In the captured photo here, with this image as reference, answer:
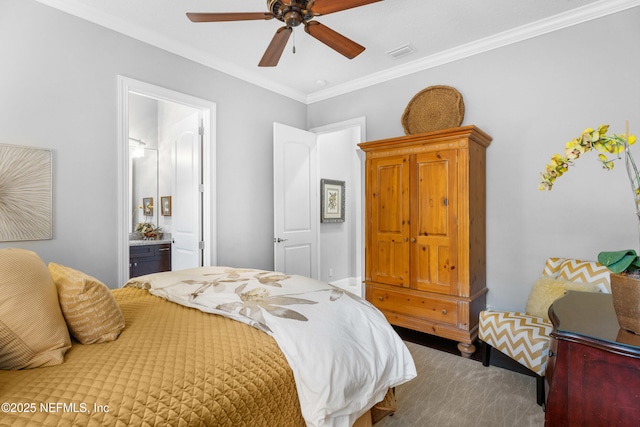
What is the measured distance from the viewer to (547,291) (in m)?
2.38

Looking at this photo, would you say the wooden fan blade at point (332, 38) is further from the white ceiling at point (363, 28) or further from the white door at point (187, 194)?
the white door at point (187, 194)

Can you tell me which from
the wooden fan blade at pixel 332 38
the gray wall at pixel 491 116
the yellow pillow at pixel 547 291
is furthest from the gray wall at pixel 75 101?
the yellow pillow at pixel 547 291

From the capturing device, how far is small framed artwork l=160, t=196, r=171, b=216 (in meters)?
4.53

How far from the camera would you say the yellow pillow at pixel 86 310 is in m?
1.17

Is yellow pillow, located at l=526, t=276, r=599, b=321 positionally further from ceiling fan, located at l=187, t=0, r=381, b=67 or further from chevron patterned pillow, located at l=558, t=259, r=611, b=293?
ceiling fan, located at l=187, t=0, r=381, b=67

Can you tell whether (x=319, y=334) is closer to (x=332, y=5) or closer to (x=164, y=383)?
(x=164, y=383)

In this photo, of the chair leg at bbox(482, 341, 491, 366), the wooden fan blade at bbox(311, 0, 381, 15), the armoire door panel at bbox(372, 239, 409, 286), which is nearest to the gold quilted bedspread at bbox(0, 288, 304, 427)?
the wooden fan blade at bbox(311, 0, 381, 15)

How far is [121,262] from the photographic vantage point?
8.63 ft

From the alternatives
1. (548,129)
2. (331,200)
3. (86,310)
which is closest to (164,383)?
(86,310)

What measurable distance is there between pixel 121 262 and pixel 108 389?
204 centimetres

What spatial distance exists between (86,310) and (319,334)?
86 cm

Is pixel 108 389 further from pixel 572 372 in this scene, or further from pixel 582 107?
pixel 582 107

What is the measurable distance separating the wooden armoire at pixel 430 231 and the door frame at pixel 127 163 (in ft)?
5.10

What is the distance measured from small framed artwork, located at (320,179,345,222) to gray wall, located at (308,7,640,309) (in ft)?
7.21
